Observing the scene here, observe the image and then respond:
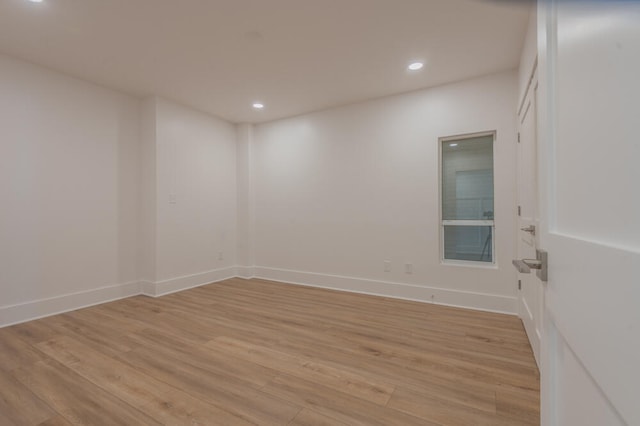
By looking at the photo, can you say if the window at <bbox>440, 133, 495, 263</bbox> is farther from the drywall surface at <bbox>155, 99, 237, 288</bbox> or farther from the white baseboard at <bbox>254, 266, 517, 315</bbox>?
the drywall surface at <bbox>155, 99, 237, 288</bbox>

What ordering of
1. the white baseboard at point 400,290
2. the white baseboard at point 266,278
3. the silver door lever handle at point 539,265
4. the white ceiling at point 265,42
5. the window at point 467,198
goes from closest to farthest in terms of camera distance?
the silver door lever handle at point 539,265 < the white ceiling at point 265,42 < the white baseboard at point 266,278 < the white baseboard at point 400,290 < the window at point 467,198

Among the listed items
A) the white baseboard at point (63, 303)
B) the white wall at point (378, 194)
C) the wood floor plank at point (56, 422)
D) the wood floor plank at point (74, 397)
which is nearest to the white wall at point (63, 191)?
the white baseboard at point (63, 303)

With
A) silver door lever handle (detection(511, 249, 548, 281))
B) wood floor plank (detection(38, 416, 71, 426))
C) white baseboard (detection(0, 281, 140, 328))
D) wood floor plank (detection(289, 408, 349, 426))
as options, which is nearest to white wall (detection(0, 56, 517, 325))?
white baseboard (detection(0, 281, 140, 328))

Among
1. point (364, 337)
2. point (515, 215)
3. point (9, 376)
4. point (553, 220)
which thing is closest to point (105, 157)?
point (9, 376)

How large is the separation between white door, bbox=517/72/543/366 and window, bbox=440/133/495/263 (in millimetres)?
410

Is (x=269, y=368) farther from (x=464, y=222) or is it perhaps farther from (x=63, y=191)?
(x=63, y=191)

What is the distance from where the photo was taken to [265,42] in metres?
2.60

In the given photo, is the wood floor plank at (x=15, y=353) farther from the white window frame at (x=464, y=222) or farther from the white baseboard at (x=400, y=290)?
the white window frame at (x=464, y=222)

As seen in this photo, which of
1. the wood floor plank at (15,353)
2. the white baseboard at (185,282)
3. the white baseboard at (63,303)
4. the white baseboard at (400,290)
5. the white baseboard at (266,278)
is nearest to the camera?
the wood floor plank at (15,353)

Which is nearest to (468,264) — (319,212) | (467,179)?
(467,179)

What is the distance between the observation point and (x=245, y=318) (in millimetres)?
2953

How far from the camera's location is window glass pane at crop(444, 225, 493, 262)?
327 centimetres

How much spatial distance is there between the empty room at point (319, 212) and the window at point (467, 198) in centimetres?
2

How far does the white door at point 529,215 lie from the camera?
2.05 meters
